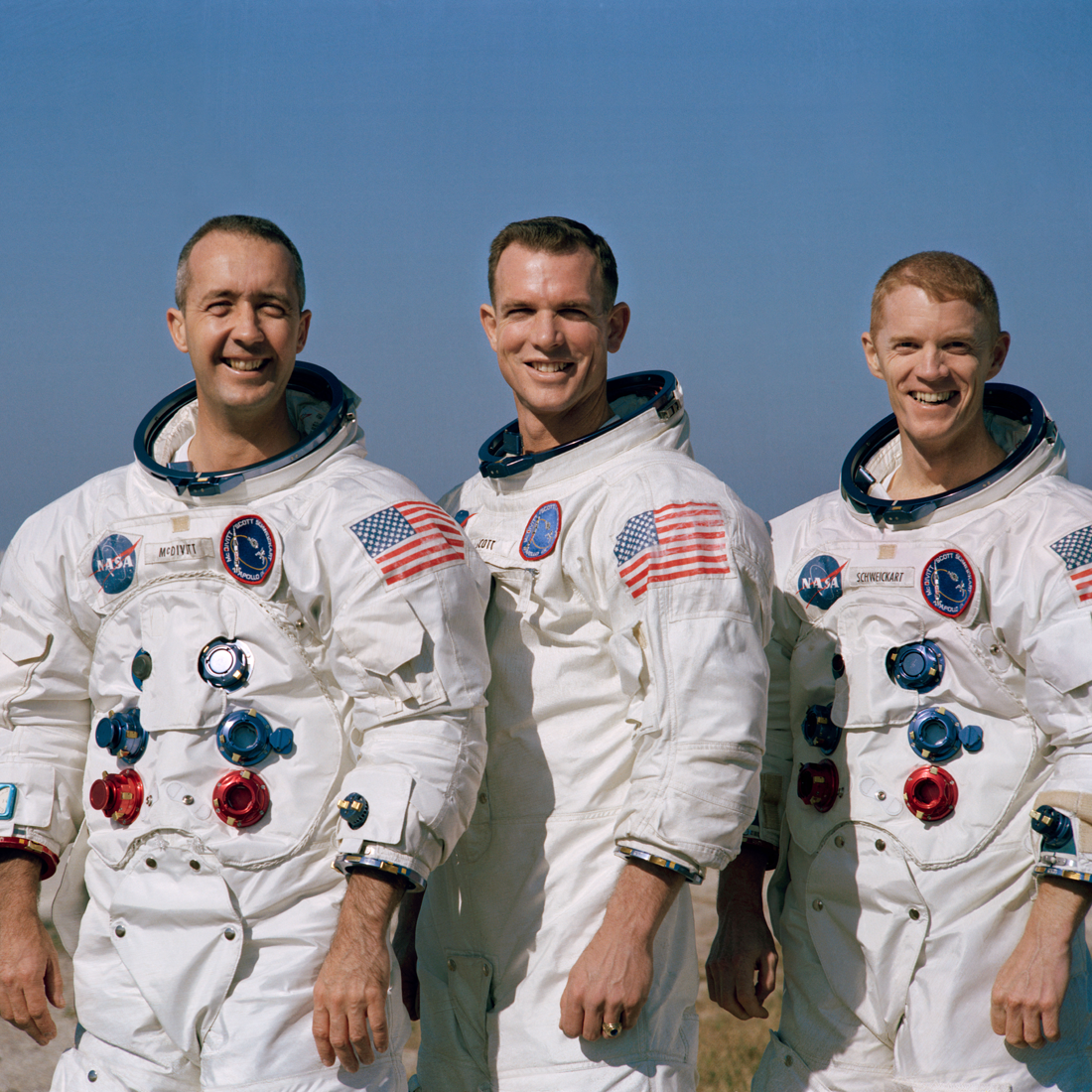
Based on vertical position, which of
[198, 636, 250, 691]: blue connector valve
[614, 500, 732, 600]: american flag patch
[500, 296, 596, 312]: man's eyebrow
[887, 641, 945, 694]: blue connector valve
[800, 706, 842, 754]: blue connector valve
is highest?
[500, 296, 596, 312]: man's eyebrow

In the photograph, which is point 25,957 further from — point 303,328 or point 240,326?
point 303,328

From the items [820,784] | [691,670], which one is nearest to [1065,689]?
[820,784]

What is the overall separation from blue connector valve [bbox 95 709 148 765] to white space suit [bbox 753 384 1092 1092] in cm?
187

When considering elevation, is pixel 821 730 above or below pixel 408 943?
above

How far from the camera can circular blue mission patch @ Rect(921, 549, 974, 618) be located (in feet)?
12.0

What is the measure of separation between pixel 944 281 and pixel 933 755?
1.39 metres

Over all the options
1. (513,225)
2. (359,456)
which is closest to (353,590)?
(359,456)

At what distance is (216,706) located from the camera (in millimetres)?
3381

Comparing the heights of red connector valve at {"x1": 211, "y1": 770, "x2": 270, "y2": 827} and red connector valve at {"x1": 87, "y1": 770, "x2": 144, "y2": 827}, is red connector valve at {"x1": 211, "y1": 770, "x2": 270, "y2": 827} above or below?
above

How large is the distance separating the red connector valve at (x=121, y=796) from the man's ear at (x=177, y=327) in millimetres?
1230

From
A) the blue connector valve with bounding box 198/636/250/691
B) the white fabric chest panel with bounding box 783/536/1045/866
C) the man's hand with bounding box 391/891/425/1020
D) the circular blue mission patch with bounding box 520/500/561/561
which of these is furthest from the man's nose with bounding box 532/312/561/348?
the man's hand with bounding box 391/891/425/1020

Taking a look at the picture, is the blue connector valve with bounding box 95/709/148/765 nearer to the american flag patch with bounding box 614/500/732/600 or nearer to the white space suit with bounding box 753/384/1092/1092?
the american flag patch with bounding box 614/500/732/600

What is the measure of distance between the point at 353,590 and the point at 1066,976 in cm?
204

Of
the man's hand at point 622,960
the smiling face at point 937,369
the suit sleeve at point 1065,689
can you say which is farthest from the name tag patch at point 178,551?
the suit sleeve at point 1065,689
